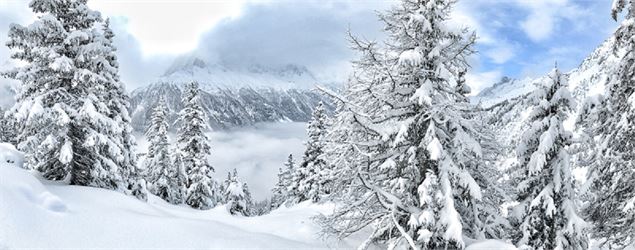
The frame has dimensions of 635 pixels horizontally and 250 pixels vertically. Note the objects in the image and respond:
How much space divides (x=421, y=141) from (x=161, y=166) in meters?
35.7

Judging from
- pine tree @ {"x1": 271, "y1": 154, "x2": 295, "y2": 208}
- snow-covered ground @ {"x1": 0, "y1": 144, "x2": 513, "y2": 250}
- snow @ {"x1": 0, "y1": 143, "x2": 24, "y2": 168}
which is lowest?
snow-covered ground @ {"x1": 0, "y1": 144, "x2": 513, "y2": 250}

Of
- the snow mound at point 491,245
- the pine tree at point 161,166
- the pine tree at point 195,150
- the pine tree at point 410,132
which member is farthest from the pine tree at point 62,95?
the pine tree at point 161,166

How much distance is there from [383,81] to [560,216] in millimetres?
7426

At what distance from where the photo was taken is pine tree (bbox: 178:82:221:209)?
4281 cm

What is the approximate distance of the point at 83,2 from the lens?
21.1m

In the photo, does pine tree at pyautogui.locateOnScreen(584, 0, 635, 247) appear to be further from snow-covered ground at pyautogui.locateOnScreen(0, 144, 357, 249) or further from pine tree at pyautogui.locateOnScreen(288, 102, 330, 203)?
pine tree at pyautogui.locateOnScreen(288, 102, 330, 203)

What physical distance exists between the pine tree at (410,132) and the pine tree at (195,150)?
30708 millimetres

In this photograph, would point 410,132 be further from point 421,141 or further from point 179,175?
point 179,175

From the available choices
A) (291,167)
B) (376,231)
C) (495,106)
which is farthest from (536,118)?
(291,167)

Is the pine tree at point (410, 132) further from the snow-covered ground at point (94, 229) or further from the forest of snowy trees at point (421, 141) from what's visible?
the snow-covered ground at point (94, 229)

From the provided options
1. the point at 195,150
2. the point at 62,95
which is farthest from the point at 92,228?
Answer: the point at 195,150

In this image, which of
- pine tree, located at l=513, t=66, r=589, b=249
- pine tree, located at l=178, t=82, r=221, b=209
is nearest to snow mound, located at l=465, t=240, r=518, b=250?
pine tree, located at l=513, t=66, r=589, b=249

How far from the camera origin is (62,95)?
65.0ft

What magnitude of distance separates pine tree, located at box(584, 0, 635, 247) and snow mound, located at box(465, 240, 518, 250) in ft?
19.0
